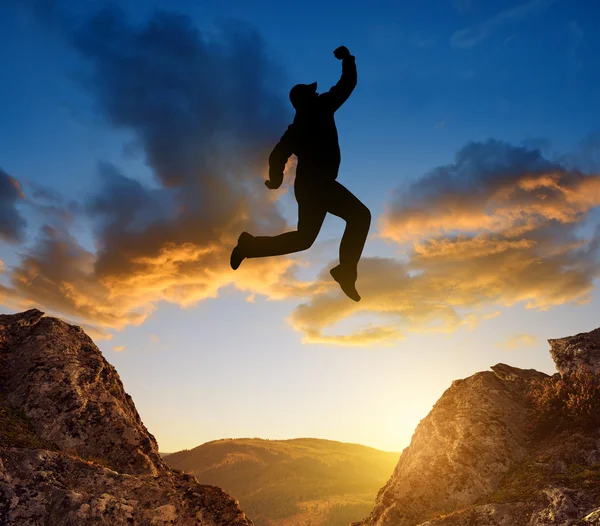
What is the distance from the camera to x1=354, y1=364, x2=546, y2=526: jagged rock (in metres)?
10.8

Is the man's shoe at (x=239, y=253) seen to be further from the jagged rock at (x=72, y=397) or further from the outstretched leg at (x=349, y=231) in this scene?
the jagged rock at (x=72, y=397)

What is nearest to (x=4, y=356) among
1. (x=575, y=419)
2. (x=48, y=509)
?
(x=48, y=509)

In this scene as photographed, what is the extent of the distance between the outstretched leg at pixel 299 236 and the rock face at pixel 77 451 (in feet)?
18.0

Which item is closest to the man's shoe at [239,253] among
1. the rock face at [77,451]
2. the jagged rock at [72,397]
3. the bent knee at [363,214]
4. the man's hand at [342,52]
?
the bent knee at [363,214]

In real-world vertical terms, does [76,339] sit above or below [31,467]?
above

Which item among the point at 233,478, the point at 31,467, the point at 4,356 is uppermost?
the point at 4,356

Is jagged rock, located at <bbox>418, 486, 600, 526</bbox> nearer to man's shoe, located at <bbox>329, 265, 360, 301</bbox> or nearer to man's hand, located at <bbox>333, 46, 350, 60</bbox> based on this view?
man's shoe, located at <bbox>329, 265, 360, 301</bbox>

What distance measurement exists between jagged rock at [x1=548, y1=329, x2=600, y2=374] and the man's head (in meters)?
12.8

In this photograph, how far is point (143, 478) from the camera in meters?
8.63

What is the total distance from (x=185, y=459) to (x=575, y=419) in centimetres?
4413

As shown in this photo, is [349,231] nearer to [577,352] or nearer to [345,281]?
[345,281]

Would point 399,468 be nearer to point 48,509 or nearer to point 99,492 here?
point 99,492

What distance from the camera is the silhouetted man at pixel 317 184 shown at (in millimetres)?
5055

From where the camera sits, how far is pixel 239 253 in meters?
5.48
